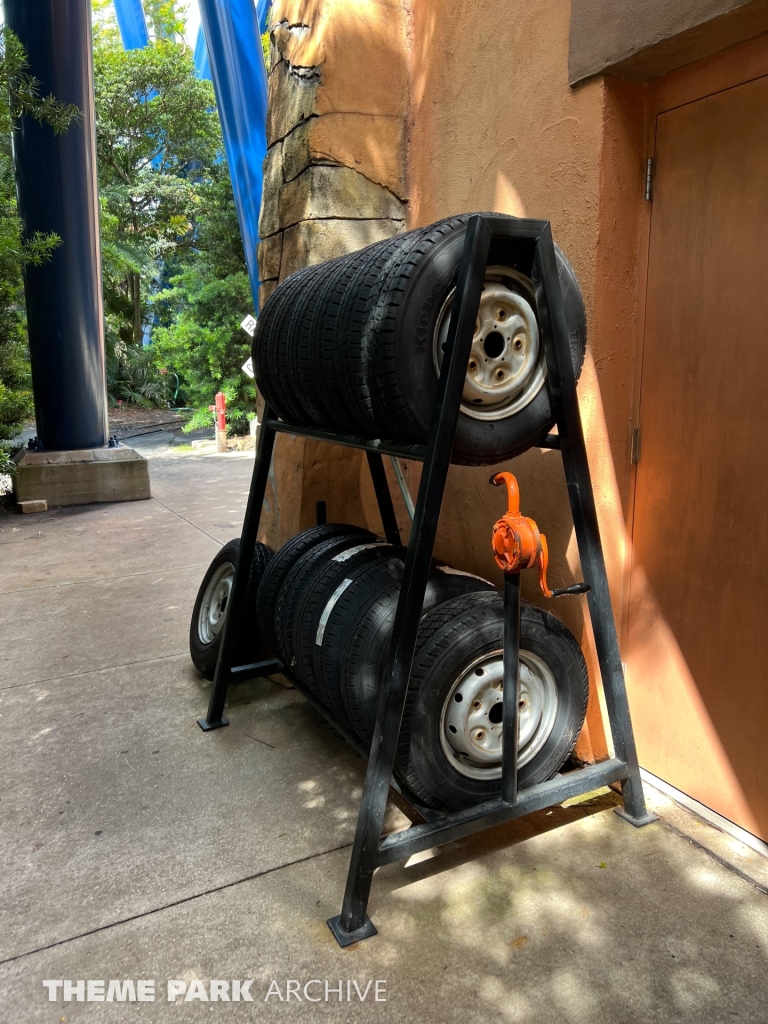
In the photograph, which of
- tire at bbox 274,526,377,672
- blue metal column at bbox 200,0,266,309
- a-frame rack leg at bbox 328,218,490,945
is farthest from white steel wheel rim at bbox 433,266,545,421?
blue metal column at bbox 200,0,266,309

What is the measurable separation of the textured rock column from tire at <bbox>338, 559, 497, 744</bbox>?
1.36m

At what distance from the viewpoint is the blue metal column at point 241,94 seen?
7.66 metres

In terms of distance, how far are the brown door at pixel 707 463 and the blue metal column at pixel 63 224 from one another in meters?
7.50

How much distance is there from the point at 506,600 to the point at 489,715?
507 millimetres

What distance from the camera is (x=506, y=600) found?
7.52ft

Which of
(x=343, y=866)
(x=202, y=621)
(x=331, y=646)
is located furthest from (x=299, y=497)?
(x=343, y=866)

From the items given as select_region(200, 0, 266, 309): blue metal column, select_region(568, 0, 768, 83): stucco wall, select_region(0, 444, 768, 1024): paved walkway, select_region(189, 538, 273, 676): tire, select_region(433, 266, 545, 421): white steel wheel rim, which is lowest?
select_region(0, 444, 768, 1024): paved walkway

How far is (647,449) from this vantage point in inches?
112

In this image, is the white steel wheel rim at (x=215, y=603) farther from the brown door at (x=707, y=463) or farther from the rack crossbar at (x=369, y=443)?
the brown door at (x=707, y=463)

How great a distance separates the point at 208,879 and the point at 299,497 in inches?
85.6

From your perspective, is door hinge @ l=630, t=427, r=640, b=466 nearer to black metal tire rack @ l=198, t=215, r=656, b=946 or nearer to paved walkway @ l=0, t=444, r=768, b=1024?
black metal tire rack @ l=198, t=215, r=656, b=946

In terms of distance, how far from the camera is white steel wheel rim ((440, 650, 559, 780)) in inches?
98.9

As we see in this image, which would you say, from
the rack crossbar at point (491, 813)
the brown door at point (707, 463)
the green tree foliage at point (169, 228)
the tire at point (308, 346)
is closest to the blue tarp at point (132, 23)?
the green tree foliage at point (169, 228)

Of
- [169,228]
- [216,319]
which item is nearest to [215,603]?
[216,319]
